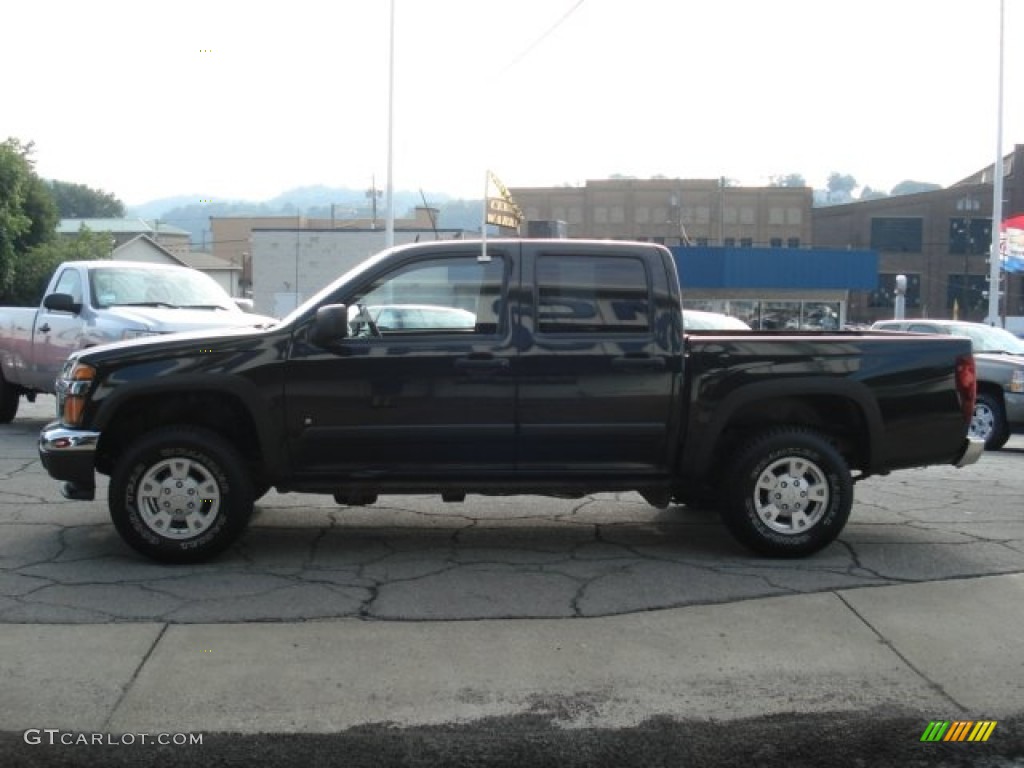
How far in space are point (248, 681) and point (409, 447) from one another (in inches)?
77.5

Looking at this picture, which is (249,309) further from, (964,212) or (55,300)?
(964,212)

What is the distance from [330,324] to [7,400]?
8.47 meters

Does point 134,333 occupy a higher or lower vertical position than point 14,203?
lower

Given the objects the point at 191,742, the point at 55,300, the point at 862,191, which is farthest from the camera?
the point at 862,191

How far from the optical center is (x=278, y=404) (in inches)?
250

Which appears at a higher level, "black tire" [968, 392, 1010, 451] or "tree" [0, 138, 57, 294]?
"tree" [0, 138, 57, 294]

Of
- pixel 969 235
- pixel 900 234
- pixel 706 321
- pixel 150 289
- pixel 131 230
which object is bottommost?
pixel 706 321

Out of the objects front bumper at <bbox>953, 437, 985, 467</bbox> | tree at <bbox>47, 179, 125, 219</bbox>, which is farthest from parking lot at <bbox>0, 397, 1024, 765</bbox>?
tree at <bbox>47, 179, 125, 219</bbox>

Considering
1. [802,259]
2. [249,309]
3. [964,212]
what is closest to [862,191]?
[964,212]

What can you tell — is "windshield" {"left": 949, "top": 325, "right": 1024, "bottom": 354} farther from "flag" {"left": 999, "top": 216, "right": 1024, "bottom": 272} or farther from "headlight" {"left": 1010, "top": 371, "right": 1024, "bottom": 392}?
"flag" {"left": 999, "top": 216, "right": 1024, "bottom": 272}

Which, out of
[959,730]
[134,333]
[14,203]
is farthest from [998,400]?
[14,203]

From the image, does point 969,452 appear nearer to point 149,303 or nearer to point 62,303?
point 149,303

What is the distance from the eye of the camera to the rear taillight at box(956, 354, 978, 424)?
267 inches

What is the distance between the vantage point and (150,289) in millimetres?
11781
